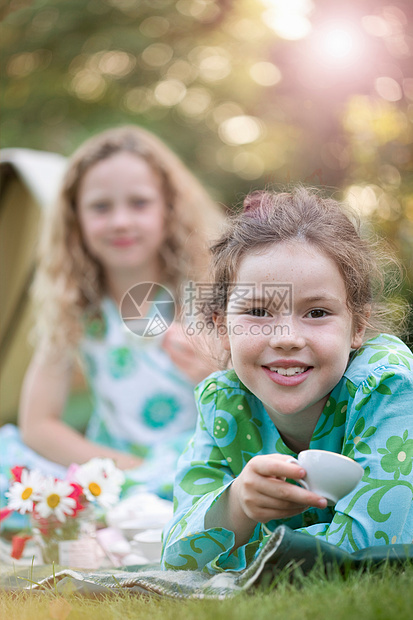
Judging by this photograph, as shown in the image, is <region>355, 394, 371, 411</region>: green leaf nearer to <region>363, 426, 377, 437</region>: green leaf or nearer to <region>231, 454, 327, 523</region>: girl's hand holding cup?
<region>363, 426, 377, 437</region>: green leaf

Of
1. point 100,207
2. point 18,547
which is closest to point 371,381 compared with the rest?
point 18,547

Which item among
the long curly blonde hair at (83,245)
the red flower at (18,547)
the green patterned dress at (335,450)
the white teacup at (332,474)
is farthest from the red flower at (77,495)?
the long curly blonde hair at (83,245)

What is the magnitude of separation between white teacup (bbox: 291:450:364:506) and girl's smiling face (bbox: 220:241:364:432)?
0.23 m

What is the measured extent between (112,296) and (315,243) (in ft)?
5.87

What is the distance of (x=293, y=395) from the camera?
53.3 inches

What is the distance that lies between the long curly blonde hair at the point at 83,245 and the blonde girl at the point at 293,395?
4.89 feet

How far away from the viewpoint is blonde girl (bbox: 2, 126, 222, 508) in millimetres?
2924

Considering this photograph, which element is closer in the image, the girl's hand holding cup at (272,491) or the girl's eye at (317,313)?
the girl's hand holding cup at (272,491)

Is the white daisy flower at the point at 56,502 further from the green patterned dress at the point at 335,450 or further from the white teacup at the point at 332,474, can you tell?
the white teacup at the point at 332,474

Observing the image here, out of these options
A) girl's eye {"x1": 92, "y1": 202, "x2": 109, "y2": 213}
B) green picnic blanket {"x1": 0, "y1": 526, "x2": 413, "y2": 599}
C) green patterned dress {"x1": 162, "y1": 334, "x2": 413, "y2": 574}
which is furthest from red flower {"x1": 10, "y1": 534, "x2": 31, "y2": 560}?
girl's eye {"x1": 92, "y1": 202, "x2": 109, "y2": 213}

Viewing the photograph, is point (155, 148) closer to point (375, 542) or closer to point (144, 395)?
point (144, 395)

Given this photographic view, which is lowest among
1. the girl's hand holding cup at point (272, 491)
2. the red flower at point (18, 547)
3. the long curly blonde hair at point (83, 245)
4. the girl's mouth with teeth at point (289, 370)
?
the red flower at point (18, 547)

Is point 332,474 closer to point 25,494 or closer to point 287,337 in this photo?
point 287,337

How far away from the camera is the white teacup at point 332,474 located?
1.12 m
